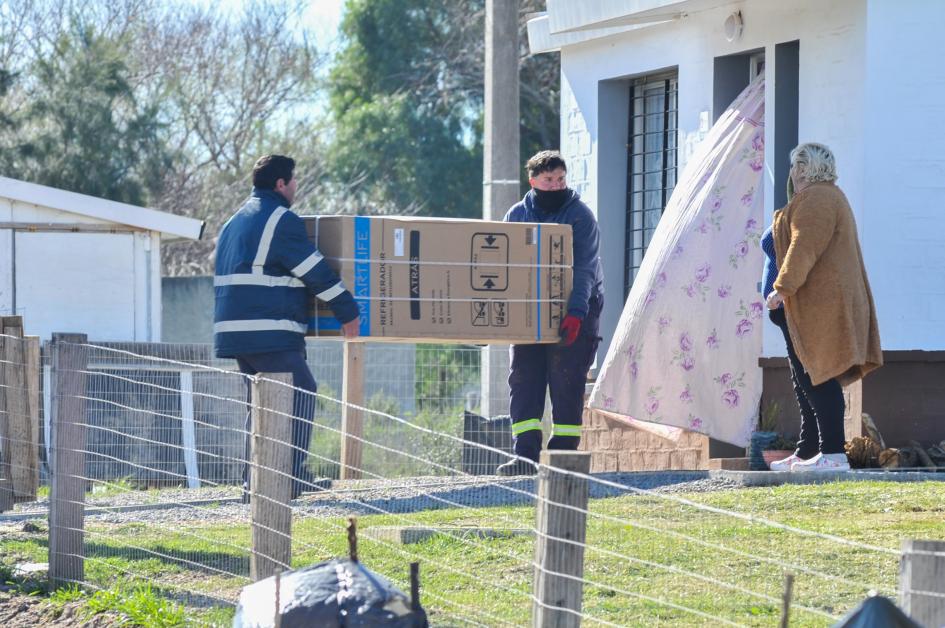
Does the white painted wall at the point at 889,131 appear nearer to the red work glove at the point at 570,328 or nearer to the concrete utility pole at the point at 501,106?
the red work glove at the point at 570,328

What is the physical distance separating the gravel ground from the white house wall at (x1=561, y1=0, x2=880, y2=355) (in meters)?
1.93

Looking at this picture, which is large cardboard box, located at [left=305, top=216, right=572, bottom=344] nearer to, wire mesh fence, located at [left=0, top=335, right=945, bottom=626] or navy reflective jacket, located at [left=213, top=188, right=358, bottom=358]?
navy reflective jacket, located at [left=213, top=188, right=358, bottom=358]

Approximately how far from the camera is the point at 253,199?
888 cm

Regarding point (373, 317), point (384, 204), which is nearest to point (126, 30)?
point (384, 204)

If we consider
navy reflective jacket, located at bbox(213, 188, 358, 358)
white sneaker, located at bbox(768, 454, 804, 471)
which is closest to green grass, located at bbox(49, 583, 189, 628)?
navy reflective jacket, located at bbox(213, 188, 358, 358)

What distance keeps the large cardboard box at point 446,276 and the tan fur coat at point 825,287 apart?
4.38ft

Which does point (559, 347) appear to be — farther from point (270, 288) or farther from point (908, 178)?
point (908, 178)

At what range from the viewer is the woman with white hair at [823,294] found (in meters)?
8.56

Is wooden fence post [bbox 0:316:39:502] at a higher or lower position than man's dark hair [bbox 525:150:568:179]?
lower

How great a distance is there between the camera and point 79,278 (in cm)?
1678

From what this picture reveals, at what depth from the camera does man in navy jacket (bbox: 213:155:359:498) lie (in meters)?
8.55

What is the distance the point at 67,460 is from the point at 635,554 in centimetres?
253

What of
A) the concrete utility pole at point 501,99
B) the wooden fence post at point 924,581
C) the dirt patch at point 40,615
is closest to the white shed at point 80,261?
the concrete utility pole at point 501,99

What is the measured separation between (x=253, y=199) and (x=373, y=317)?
0.94 meters
